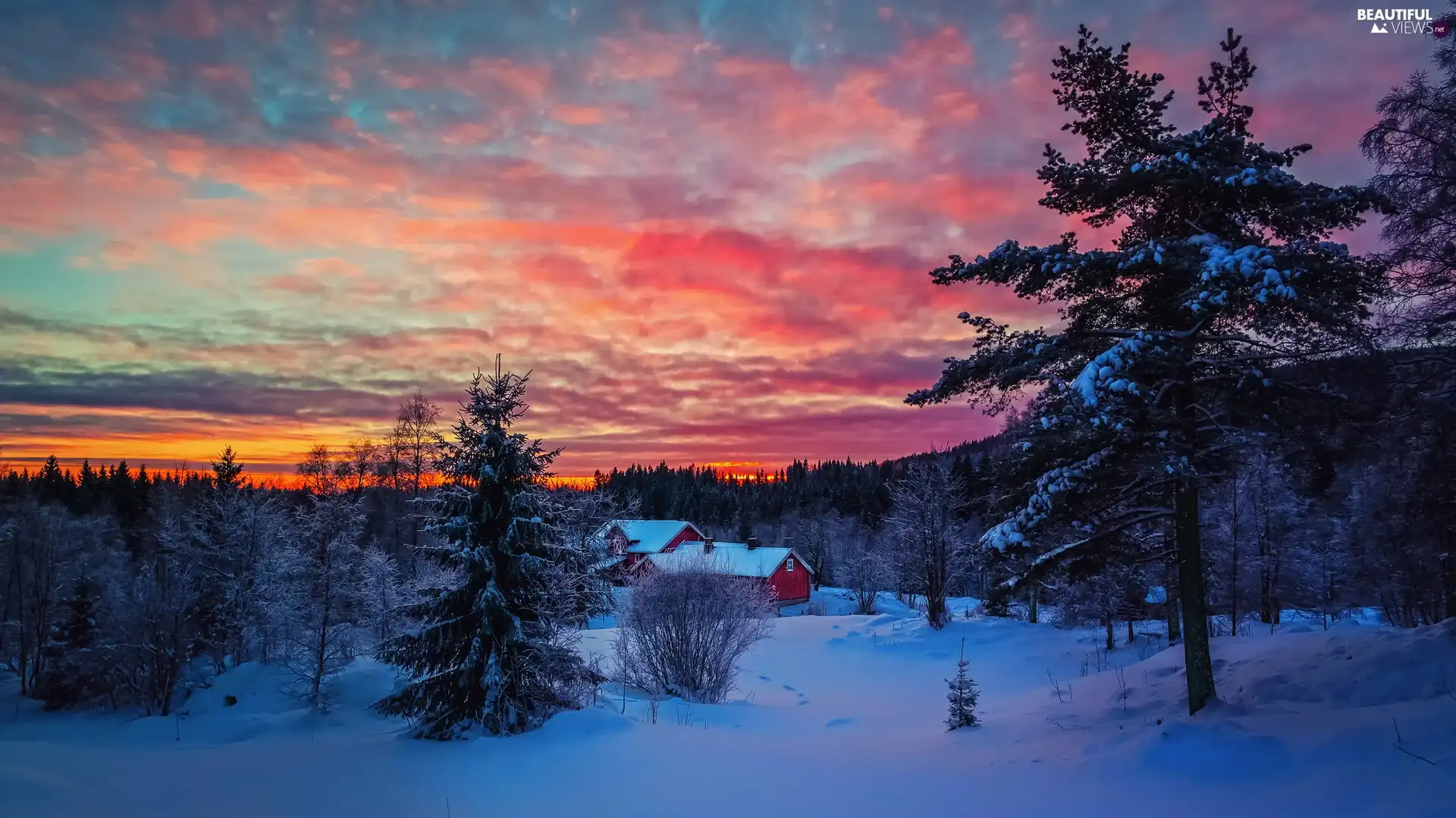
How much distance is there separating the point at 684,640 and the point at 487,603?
7.71 m

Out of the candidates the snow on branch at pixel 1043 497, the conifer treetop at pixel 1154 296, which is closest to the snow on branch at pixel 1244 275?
the conifer treetop at pixel 1154 296

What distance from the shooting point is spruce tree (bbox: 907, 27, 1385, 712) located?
28.1 feet

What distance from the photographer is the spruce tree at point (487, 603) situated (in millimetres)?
12742

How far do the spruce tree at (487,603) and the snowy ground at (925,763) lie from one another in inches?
47.1

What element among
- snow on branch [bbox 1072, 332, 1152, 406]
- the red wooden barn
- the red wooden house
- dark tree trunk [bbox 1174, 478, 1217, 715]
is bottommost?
the red wooden barn

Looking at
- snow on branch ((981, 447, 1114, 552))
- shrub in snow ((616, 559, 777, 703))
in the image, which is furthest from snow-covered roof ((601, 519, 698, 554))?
snow on branch ((981, 447, 1114, 552))

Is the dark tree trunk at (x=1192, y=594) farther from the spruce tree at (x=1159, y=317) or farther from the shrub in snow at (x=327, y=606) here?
the shrub in snow at (x=327, y=606)

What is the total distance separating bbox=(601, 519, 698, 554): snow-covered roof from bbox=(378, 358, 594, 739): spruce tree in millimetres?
45908

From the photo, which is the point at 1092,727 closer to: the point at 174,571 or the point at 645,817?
the point at 645,817

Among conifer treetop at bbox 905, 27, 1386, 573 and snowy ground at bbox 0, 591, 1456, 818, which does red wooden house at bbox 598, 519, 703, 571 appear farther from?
conifer treetop at bbox 905, 27, 1386, 573

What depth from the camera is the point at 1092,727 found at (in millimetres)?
11727

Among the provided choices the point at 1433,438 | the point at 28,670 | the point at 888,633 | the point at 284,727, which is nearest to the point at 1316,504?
the point at 888,633

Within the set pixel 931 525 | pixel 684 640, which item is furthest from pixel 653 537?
pixel 684 640

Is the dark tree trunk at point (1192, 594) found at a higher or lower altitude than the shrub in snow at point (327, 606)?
higher
